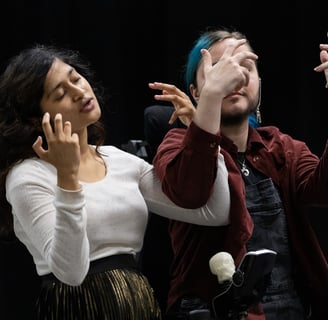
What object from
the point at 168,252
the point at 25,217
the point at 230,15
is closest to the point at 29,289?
the point at 168,252

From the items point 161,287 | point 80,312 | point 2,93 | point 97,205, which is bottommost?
point 161,287

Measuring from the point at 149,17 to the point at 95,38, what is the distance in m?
0.19

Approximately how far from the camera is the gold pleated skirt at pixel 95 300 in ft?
5.16

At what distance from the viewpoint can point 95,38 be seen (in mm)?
2760

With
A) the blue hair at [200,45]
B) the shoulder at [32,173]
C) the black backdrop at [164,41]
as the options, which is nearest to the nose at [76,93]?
the shoulder at [32,173]

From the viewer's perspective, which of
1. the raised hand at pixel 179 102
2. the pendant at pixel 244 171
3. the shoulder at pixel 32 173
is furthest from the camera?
the pendant at pixel 244 171

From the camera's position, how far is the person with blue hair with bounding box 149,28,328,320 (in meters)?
1.66

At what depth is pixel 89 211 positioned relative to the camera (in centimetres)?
159

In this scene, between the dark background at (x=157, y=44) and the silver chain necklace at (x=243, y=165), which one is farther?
the dark background at (x=157, y=44)

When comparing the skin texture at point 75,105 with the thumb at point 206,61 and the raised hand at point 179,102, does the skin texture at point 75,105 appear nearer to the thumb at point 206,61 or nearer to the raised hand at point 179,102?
the raised hand at point 179,102

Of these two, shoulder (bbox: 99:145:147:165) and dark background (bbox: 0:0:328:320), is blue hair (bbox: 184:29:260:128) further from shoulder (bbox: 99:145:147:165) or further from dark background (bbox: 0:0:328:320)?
dark background (bbox: 0:0:328:320)

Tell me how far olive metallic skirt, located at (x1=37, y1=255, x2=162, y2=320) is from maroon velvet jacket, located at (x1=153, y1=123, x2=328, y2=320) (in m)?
0.18

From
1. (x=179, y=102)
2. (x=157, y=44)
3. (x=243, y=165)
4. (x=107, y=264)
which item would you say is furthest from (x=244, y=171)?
(x=157, y=44)

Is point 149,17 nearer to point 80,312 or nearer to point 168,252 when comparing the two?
point 168,252
